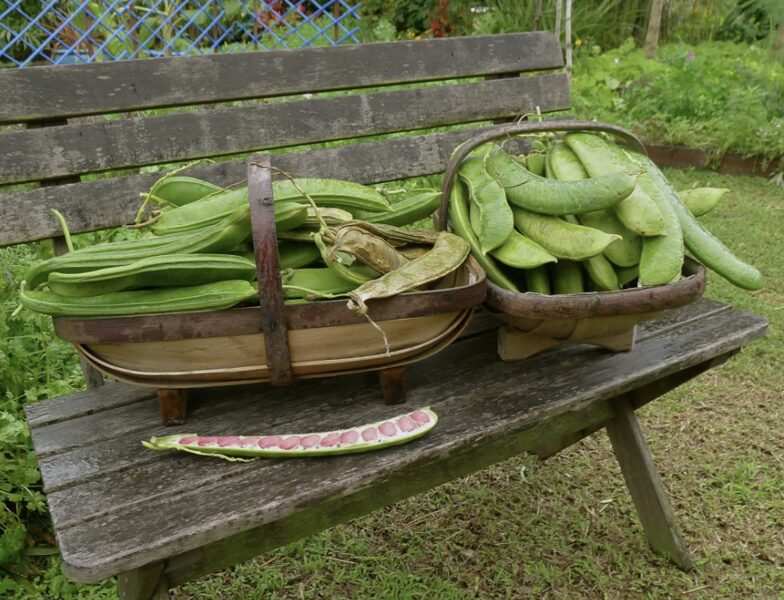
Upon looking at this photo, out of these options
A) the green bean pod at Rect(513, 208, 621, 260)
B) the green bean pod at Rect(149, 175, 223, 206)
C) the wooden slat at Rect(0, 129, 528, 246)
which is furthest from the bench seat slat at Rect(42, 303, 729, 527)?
the wooden slat at Rect(0, 129, 528, 246)

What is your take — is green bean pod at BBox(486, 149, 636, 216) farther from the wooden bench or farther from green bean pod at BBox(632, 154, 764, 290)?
the wooden bench

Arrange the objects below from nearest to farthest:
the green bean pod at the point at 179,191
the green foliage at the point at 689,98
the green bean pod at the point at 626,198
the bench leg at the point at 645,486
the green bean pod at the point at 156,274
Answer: the green bean pod at the point at 156,274 < the green bean pod at the point at 626,198 < the green bean pod at the point at 179,191 < the bench leg at the point at 645,486 < the green foliage at the point at 689,98

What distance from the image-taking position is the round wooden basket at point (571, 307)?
1.50m

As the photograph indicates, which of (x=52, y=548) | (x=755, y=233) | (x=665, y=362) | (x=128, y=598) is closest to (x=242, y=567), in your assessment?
(x=52, y=548)

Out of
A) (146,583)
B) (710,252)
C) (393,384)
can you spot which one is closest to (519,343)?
(393,384)

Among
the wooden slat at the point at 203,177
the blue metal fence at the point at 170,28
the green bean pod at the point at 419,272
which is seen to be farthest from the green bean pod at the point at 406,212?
the blue metal fence at the point at 170,28

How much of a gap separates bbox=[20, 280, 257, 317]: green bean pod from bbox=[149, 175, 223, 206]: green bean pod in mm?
366

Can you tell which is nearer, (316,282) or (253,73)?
(316,282)

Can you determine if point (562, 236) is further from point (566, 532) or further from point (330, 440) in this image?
point (566, 532)

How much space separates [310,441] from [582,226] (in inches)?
28.9

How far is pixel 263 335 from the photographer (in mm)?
1388

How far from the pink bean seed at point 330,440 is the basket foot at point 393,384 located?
175 millimetres

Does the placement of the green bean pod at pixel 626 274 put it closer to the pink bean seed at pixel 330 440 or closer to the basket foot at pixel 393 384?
the basket foot at pixel 393 384

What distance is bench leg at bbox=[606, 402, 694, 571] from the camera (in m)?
2.19
